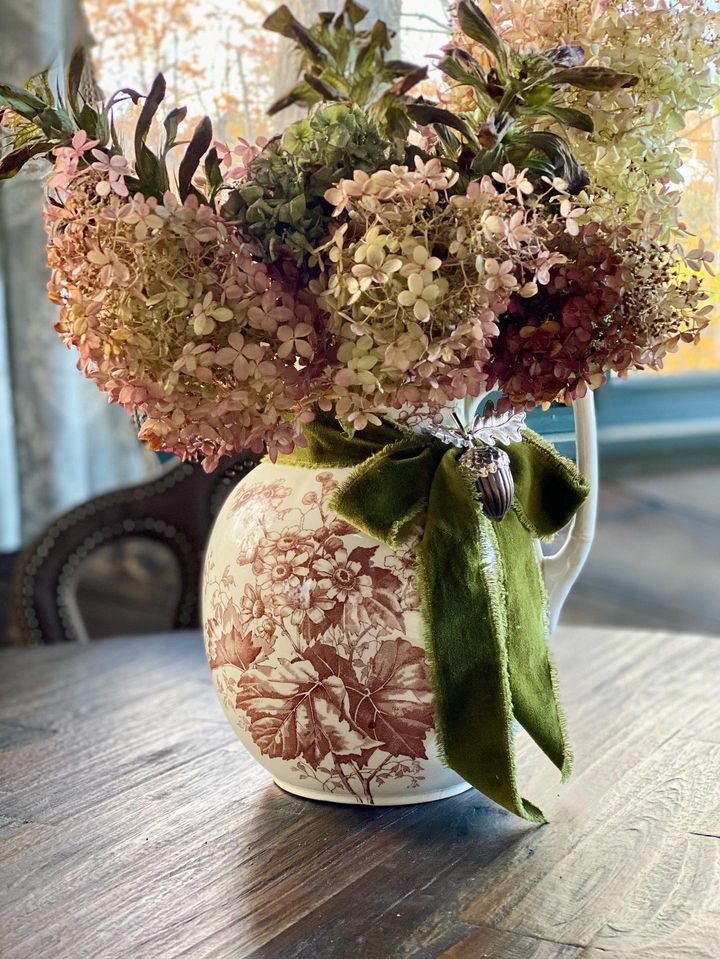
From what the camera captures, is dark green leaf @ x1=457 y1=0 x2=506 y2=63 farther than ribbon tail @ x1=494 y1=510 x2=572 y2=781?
No

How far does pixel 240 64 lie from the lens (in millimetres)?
855

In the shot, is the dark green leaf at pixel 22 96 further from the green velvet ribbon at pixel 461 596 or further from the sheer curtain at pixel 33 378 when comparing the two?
the sheer curtain at pixel 33 378

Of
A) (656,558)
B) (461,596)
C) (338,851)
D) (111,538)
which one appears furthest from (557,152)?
(656,558)

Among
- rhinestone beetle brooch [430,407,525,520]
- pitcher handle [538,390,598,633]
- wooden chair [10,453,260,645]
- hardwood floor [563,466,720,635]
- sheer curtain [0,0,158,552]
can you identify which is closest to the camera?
rhinestone beetle brooch [430,407,525,520]

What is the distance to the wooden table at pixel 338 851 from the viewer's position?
57 centimetres

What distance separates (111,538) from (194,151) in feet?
2.73

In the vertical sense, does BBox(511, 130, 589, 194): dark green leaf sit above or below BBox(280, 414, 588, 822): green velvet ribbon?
above

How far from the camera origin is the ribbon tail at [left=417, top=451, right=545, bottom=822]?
671 mm

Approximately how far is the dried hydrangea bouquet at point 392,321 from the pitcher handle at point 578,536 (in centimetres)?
4

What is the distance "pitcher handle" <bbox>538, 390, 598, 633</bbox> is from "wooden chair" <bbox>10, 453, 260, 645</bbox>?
0.61 metres

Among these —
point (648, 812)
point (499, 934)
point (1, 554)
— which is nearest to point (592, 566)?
point (1, 554)

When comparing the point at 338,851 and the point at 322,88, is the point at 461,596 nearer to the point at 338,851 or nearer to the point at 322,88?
the point at 338,851

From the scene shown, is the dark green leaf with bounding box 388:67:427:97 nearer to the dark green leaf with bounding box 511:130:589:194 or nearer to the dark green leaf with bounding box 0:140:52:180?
the dark green leaf with bounding box 511:130:589:194

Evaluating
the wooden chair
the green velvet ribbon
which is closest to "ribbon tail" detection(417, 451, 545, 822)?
the green velvet ribbon
